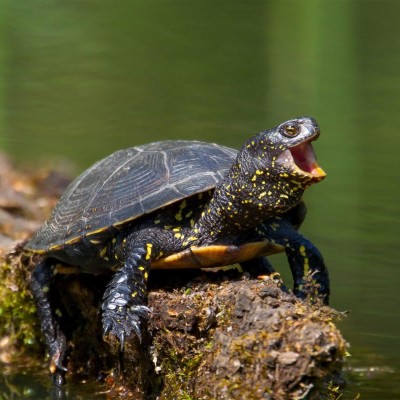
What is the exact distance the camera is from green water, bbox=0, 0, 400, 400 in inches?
337

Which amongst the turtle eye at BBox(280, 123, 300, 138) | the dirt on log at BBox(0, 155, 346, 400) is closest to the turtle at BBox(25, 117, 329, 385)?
the turtle eye at BBox(280, 123, 300, 138)

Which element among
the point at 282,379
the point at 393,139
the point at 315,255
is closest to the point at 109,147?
the point at 393,139

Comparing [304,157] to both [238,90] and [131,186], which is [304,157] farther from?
[238,90]

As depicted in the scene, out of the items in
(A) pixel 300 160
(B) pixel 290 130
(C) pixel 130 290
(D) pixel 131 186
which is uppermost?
(B) pixel 290 130

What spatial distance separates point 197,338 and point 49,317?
4.44 ft

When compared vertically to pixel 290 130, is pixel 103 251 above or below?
below

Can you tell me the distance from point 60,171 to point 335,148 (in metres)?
3.98

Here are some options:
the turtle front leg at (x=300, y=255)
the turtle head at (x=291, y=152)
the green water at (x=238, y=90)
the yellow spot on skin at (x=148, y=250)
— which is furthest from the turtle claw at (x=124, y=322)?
the green water at (x=238, y=90)

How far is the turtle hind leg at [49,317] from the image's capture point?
5.23 meters

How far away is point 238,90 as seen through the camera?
559 inches

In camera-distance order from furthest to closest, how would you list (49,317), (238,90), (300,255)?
(238,90) → (49,317) → (300,255)

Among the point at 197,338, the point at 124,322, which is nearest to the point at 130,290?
the point at 124,322

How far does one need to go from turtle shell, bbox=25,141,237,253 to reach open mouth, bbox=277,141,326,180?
55 cm

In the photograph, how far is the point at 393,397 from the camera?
4805 millimetres
